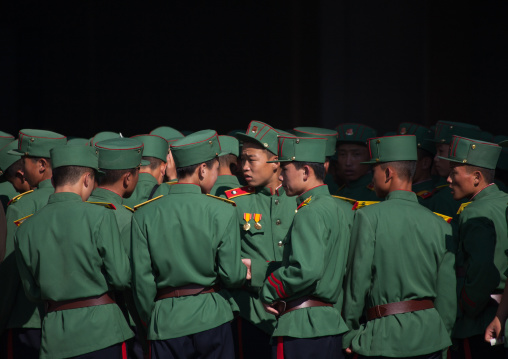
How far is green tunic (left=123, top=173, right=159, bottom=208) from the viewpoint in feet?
15.9

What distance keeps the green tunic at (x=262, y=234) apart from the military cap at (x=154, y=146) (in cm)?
89

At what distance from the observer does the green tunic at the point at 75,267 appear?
3.46m

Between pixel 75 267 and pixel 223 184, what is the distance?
1586 millimetres

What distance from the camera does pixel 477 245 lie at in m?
3.60

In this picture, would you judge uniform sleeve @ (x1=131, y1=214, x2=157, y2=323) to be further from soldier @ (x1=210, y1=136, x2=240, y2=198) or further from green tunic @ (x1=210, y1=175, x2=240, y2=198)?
green tunic @ (x1=210, y1=175, x2=240, y2=198)

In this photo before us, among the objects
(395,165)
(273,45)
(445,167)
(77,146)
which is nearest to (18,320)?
(77,146)

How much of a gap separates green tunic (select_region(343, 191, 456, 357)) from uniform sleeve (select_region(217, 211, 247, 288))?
54cm

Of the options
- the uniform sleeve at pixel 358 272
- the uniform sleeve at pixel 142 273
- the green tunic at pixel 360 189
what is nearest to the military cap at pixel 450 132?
the green tunic at pixel 360 189

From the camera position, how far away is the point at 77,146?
364cm

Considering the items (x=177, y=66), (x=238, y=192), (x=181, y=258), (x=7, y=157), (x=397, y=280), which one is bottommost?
(x=397, y=280)

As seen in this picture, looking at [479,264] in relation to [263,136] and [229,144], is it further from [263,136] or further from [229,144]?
[229,144]

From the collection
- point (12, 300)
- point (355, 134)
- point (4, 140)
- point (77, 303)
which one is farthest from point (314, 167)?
point (4, 140)

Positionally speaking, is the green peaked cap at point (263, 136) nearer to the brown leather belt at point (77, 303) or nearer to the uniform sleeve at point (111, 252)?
the uniform sleeve at point (111, 252)

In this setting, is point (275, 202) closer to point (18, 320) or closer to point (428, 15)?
point (18, 320)
